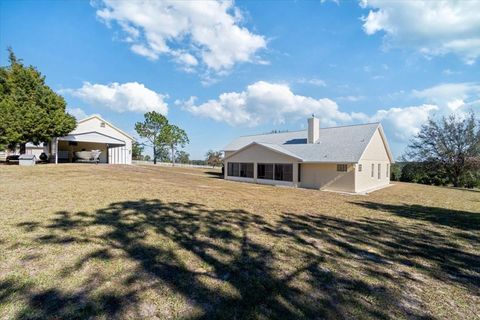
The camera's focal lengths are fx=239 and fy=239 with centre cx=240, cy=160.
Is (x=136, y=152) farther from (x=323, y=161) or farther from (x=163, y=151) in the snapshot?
(x=323, y=161)

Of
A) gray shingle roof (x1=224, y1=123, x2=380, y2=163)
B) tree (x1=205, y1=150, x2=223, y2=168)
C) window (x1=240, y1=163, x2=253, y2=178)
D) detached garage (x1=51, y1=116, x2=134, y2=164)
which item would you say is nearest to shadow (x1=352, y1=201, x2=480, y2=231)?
gray shingle roof (x1=224, y1=123, x2=380, y2=163)

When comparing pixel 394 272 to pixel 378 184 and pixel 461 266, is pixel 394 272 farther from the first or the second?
pixel 378 184

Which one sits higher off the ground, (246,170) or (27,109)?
(27,109)

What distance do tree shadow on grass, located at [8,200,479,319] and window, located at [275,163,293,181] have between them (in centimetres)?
1099

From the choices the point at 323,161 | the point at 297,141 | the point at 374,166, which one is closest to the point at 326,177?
the point at 323,161

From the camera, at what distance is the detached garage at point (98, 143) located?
83.0ft

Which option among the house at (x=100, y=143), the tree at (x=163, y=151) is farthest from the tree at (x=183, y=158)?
the house at (x=100, y=143)

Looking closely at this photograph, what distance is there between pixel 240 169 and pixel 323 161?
7.65 meters

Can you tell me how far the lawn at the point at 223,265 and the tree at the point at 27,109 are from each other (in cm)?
1545

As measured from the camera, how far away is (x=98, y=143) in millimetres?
29000

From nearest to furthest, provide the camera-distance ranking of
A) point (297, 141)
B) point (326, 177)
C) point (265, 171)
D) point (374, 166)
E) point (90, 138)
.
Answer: point (326, 177) → point (374, 166) → point (265, 171) → point (297, 141) → point (90, 138)

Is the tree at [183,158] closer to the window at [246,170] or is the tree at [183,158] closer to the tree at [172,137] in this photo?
the tree at [172,137]

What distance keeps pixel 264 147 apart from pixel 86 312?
1696 centimetres

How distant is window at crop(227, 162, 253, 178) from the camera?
20.5m
